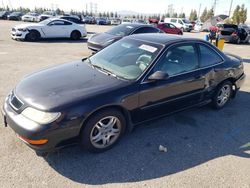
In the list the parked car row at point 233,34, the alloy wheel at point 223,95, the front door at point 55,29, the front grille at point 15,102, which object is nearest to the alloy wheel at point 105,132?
the front grille at point 15,102

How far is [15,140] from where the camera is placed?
131 inches

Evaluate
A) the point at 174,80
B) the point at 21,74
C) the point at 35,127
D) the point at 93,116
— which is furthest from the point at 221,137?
the point at 21,74

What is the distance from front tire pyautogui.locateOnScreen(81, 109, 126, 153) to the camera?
294 cm

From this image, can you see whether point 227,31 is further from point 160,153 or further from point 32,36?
point 160,153

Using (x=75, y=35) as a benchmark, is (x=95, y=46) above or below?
above

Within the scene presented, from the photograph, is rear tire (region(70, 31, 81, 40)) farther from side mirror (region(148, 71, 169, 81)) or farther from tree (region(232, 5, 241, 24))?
tree (region(232, 5, 241, 24))

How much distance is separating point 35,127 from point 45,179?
2.03 ft

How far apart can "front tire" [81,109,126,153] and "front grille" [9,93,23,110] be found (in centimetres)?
85

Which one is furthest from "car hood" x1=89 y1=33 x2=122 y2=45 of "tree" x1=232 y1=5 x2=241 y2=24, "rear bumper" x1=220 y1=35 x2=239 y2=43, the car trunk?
"tree" x1=232 y1=5 x2=241 y2=24

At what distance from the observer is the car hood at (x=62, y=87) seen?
2777 mm

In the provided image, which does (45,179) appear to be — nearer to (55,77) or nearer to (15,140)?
(15,140)

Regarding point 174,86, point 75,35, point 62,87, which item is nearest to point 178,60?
point 174,86

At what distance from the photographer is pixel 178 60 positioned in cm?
381

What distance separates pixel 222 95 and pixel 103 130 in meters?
2.88
